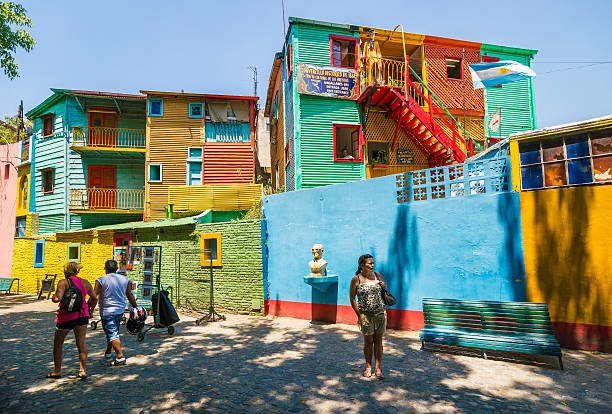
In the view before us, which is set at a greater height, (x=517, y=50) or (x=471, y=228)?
(x=517, y=50)

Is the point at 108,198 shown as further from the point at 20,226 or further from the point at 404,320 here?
the point at 404,320

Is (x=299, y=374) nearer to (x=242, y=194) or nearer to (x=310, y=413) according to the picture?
(x=310, y=413)

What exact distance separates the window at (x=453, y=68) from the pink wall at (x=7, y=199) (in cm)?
2693

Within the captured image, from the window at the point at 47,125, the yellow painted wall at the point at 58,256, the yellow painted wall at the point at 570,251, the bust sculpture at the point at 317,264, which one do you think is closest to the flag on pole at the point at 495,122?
the yellow painted wall at the point at 570,251

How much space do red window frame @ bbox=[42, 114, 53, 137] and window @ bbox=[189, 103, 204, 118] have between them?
9.40 metres

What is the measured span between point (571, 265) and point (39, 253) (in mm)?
23158

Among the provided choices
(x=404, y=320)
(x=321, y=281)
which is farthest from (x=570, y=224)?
(x=321, y=281)

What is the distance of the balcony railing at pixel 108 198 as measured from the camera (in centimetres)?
1997

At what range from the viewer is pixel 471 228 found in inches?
299

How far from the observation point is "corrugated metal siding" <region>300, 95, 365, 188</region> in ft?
47.2

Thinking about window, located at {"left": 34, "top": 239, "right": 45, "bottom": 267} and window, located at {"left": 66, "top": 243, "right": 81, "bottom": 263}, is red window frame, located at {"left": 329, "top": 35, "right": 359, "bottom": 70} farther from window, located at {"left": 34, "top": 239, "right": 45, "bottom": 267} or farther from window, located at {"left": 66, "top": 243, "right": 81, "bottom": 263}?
window, located at {"left": 34, "top": 239, "right": 45, "bottom": 267}

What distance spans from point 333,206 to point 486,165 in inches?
153

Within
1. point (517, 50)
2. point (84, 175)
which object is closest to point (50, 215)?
point (84, 175)

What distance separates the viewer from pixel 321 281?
8781 mm
